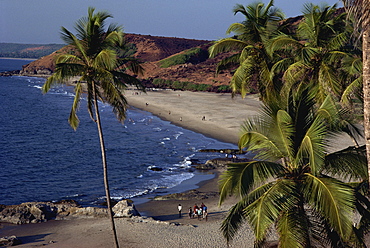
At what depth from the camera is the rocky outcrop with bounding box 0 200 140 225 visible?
26.0 metres

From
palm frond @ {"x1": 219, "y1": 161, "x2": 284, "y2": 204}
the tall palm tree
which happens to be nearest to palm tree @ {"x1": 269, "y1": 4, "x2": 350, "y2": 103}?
palm frond @ {"x1": 219, "y1": 161, "x2": 284, "y2": 204}

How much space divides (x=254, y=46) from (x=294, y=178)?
6.08 metres

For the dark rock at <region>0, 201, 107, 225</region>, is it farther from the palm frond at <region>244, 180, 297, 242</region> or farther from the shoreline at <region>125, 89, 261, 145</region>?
the shoreline at <region>125, 89, 261, 145</region>

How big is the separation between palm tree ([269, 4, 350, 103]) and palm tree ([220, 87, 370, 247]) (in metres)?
3.67

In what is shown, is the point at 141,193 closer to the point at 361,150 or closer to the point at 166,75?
the point at 361,150

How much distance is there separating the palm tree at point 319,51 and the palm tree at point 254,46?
0.50m

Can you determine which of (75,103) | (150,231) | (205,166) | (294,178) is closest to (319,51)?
(294,178)

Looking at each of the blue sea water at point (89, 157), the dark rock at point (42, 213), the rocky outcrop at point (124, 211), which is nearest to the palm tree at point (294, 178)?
the rocky outcrop at point (124, 211)

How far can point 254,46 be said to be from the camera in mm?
14102

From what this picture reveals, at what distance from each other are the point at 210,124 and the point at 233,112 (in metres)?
9.61

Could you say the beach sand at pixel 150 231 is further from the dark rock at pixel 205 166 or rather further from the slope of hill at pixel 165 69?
the slope of hill at pixel 165 69

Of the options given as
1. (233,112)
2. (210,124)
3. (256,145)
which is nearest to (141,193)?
(256,145)

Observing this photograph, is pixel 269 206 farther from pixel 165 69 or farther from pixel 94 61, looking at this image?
pixel 165 69

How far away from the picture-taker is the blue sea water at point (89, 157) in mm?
34312
